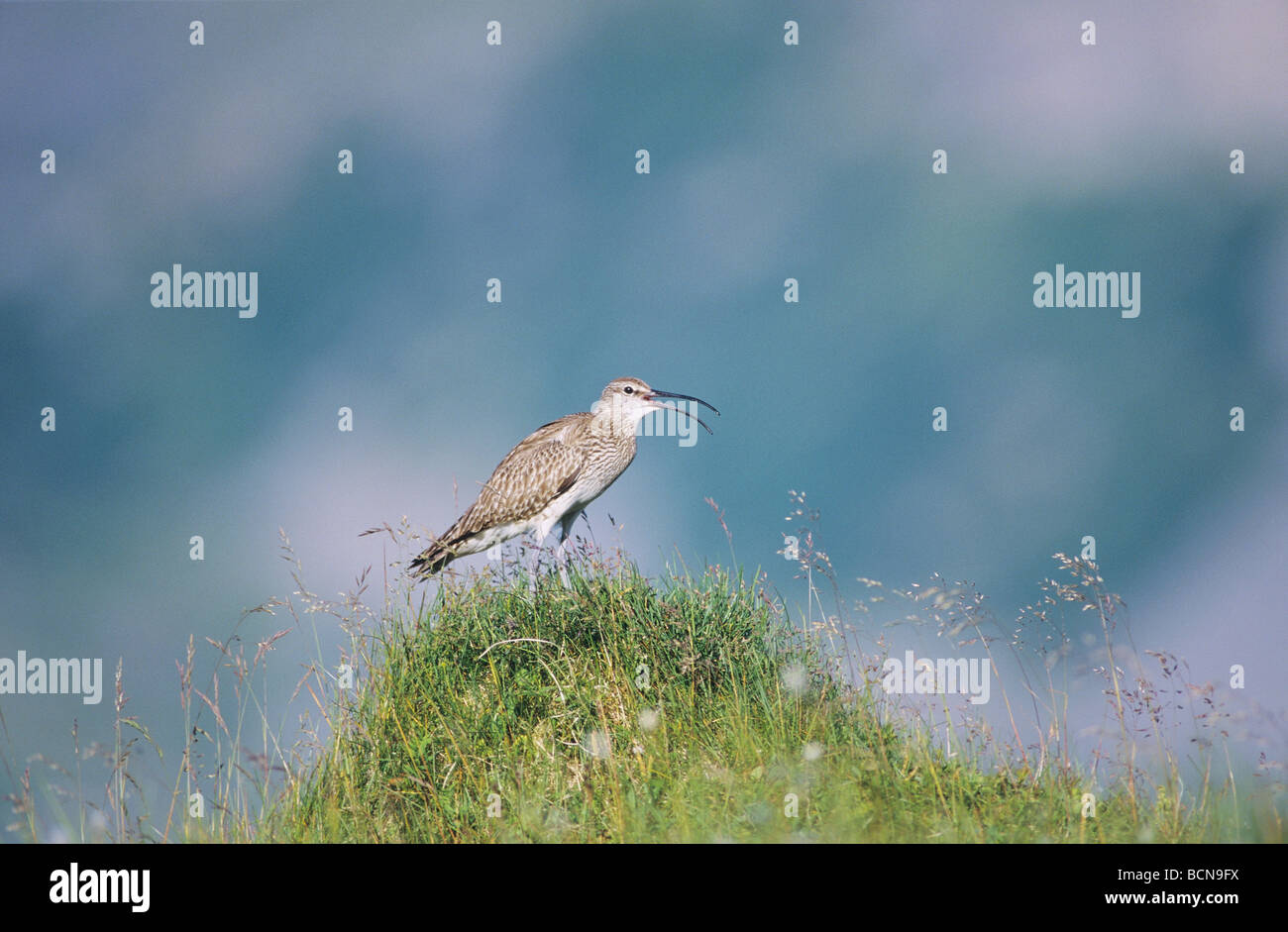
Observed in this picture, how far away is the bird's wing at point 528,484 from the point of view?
10.4 meters

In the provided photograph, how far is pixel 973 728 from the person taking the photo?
224 inches

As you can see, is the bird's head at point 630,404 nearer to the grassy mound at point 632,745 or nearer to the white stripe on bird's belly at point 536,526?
the white stripe on bird's belly at point 536,526

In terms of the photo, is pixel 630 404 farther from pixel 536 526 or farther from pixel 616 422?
pixel 536 526

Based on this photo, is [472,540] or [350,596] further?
[472,540]

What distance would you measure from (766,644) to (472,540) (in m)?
4.93

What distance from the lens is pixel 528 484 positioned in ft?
34.7

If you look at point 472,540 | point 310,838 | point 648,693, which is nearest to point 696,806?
point 648,693

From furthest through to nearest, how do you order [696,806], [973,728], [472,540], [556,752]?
[472,540] < [556,752] < [973,728] < [696,806]

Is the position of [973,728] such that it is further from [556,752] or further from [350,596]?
[350,596]

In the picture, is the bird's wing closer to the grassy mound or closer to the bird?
the bird

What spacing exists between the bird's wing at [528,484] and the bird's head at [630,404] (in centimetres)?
52

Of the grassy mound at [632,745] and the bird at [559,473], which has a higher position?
the bird at [559,473]

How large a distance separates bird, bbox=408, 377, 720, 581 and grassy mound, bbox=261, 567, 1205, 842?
9.51ft

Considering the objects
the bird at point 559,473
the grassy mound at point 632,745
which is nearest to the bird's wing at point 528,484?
the bird at point 559,473
